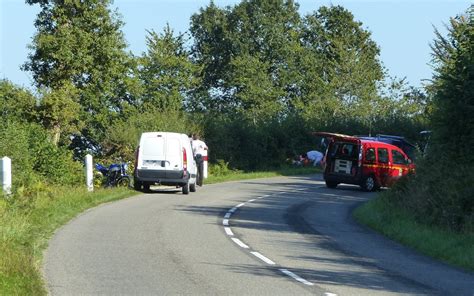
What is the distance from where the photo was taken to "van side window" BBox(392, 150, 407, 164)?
3434 centimetres

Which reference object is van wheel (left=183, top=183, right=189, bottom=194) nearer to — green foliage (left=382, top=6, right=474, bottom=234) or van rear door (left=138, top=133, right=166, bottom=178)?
van rear door (left=138, top=133, right=166, bottom=178)

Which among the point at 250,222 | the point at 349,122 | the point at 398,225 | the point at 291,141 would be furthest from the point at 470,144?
the point at 349,122

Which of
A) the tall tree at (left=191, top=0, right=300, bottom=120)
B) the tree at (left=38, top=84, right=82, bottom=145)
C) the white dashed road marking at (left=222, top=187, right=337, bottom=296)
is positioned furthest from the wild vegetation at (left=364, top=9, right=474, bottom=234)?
the tall tree at (left=191, top=0, right=300, bottom=120)

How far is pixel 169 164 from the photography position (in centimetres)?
2942

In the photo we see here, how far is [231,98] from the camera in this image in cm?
8131

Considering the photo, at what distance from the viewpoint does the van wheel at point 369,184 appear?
33.8 m

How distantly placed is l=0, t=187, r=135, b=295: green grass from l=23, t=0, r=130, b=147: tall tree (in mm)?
16049

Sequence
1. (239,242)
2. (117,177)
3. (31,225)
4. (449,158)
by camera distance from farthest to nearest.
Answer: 1. (117,177)
2. (449,158)
3. (31,225)
4. (239,242)

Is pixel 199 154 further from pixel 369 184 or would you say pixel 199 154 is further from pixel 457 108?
pixel 457 108

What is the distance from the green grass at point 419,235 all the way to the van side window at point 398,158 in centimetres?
1045

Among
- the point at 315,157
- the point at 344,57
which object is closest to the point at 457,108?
the point at 315,157

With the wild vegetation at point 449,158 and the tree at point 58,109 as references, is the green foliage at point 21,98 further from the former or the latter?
the wild vegetation at point 449,158

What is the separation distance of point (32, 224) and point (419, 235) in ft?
25.3

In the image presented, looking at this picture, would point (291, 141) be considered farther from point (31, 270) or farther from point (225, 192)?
point (31, 270)
